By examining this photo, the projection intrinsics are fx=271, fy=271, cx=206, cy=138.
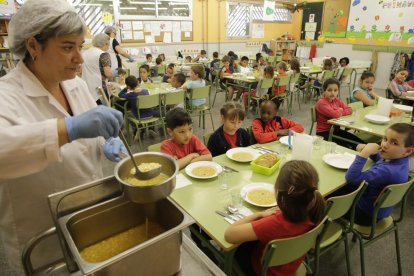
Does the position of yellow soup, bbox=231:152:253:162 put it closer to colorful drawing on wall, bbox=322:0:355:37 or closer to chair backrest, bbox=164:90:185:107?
chair backrest, bbox=164:90:185:107

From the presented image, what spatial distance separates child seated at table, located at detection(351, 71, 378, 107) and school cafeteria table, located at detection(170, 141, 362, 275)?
83.4 inches

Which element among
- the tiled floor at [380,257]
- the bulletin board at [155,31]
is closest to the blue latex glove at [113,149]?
the tiled floor at [380,257]

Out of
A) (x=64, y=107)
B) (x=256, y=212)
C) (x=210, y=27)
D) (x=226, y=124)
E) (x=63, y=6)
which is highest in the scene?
(x=210, y=27)

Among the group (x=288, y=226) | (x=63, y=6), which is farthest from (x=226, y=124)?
(x=63, y=6)

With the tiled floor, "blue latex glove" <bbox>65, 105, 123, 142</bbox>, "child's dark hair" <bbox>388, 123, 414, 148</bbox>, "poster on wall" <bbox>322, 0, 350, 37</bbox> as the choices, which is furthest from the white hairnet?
"poster on wall" <bbox>322, 0, 350, 37</bbox>

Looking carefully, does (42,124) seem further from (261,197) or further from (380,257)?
(380,257)

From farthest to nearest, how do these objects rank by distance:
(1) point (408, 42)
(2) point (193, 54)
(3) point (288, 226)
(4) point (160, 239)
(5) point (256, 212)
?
(2) point (193, 54) → (1) point (408, 42) → (5) point (256, 212) → (3) point (288, 226) → (4) point (160, 239)

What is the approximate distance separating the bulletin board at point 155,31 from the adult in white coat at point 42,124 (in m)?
7.50

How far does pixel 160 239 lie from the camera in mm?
709

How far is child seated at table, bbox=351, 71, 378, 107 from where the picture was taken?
358cm

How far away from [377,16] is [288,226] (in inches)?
347

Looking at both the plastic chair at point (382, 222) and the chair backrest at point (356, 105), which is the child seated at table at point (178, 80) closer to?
the chair backrest at point (356, 105)

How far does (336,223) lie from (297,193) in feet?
2.69

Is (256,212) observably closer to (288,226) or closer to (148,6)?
(288,226)
